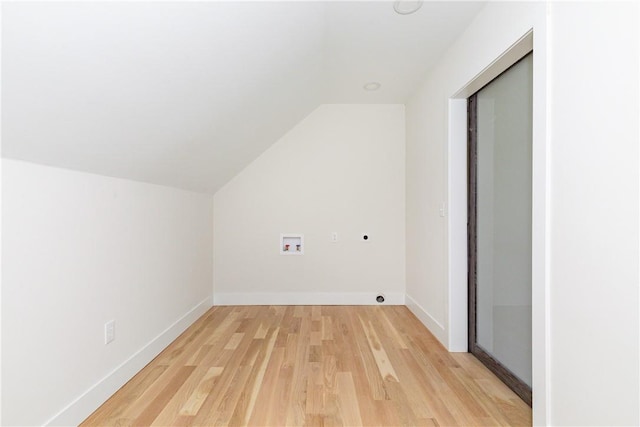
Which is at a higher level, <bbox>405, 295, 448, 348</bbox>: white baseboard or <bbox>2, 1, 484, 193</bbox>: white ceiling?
<bbox>2, 1, 484, 193</bbox>: white ceiling

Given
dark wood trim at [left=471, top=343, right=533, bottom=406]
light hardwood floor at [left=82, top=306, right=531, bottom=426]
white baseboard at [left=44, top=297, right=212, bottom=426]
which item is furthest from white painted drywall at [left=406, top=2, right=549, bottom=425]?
white baseboard at [left=44, top=297, right=212, bottom=426]

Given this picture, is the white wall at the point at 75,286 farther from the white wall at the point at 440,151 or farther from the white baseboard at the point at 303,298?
the white wall at the point at 440,151

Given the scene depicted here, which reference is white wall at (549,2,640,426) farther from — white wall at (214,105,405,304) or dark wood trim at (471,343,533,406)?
white wall at (214,105,405,304)

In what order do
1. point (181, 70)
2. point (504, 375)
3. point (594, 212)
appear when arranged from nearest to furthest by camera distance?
1. point (594, 212)
2. point (181, 70)
3. point (504, 375)

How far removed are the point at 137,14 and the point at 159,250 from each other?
68.3 inches

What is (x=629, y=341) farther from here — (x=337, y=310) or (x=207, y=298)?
(x=207, y=298)

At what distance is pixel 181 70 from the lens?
1.52 metres

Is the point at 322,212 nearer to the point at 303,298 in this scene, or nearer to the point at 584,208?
the point at 303,298

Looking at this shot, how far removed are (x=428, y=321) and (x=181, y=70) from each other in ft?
8.78

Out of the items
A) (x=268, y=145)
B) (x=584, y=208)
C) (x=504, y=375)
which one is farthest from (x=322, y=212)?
(x=584, y=208)

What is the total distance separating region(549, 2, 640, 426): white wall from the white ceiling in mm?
991

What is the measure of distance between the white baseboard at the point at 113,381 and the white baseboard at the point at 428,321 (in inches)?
84.5

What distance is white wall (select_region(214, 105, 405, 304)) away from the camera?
12.2 ft

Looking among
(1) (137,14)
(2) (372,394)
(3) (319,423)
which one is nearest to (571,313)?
(2) (372,394)
